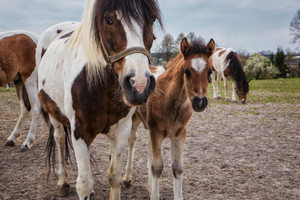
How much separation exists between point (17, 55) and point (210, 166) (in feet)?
14.4

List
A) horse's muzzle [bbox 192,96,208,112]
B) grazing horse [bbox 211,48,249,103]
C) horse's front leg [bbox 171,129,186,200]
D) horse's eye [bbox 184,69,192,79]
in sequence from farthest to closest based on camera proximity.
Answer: grazing horse [bbox 211,48,249,103]
horse's front leg [bbox 171,129,186,200]
horse's eye [bbox 184,69,192,79]
horse's muzzle [bbox 192,96,208,112]

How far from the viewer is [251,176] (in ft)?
12.3

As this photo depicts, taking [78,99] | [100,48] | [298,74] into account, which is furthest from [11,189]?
[298,74]

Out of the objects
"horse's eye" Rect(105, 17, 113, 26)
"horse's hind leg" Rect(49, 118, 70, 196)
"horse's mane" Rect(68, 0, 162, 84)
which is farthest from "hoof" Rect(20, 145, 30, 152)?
"horse's eye" Rect(105, 17, 113, 26)

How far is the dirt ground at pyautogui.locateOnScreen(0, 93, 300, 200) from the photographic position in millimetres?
3266

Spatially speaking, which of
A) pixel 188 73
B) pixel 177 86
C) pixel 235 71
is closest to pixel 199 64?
pixel 188 73

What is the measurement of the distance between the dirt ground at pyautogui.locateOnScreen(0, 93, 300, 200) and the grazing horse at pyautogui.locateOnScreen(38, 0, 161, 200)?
1.28 m

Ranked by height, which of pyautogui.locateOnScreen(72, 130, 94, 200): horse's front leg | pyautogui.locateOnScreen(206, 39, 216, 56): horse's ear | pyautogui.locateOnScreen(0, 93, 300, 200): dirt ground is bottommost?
pyautogui.locateOnScreen(0, 93, 300, 200): dirt ground

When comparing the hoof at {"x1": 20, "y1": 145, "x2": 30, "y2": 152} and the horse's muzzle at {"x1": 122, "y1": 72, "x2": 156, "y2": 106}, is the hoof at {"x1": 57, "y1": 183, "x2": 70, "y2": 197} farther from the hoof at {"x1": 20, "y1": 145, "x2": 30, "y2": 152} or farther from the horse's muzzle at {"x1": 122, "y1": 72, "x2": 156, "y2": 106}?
the horse's muzzle at {"x1": 122, "y1": 72, "x2": 156, "y2": 106}

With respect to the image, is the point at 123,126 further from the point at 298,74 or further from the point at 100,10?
the point at 298,74

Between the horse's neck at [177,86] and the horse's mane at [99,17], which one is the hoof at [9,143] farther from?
the horse's mane at [99,17]

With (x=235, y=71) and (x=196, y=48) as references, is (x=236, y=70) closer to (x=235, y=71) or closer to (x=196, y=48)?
(x=235, y=71)

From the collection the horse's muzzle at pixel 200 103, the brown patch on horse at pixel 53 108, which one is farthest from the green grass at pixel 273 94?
the brown patch on horse at pixel 53 108

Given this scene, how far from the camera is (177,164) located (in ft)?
9.90
